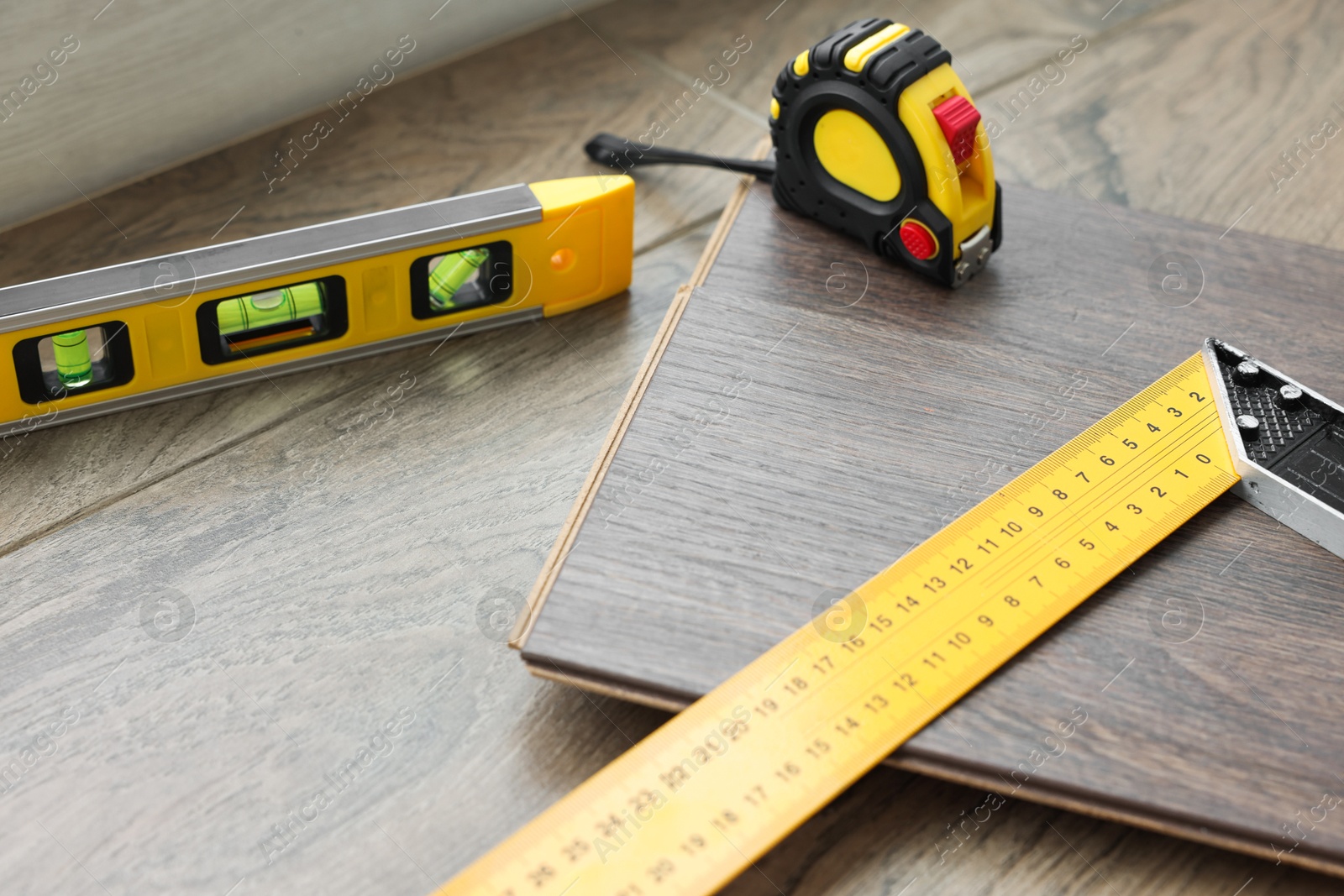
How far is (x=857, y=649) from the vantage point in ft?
2.25

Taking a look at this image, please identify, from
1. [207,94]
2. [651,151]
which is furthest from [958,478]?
[207,94]

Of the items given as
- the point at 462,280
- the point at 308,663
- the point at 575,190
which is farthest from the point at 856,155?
the point at 308,663

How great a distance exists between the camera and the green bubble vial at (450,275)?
2.96ft

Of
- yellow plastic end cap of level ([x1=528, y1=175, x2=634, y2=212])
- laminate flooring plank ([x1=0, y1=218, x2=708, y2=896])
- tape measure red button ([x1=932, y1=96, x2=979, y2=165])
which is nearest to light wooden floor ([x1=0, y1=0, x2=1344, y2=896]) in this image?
laminate flooring plank ([x1=0, y1=218, x2=708, y2=896])

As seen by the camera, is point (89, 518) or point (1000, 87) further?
point (1000, 87)

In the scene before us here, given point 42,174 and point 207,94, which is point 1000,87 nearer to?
point 207,94

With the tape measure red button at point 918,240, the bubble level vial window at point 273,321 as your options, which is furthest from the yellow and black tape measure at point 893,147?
the bubble level vial window at point 273,321

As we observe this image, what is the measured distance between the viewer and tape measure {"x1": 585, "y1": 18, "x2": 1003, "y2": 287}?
88 cm

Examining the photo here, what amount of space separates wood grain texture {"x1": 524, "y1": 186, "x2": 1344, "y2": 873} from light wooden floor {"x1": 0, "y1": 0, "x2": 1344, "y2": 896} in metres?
0.06

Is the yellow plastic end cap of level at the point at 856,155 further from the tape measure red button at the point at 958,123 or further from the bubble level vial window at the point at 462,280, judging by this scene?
the bubble level vial window at the point at 462,280

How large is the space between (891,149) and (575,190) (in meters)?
0.25

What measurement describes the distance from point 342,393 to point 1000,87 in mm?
796

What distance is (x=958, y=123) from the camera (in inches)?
34.6

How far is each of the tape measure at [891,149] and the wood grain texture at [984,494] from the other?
0.10ft
